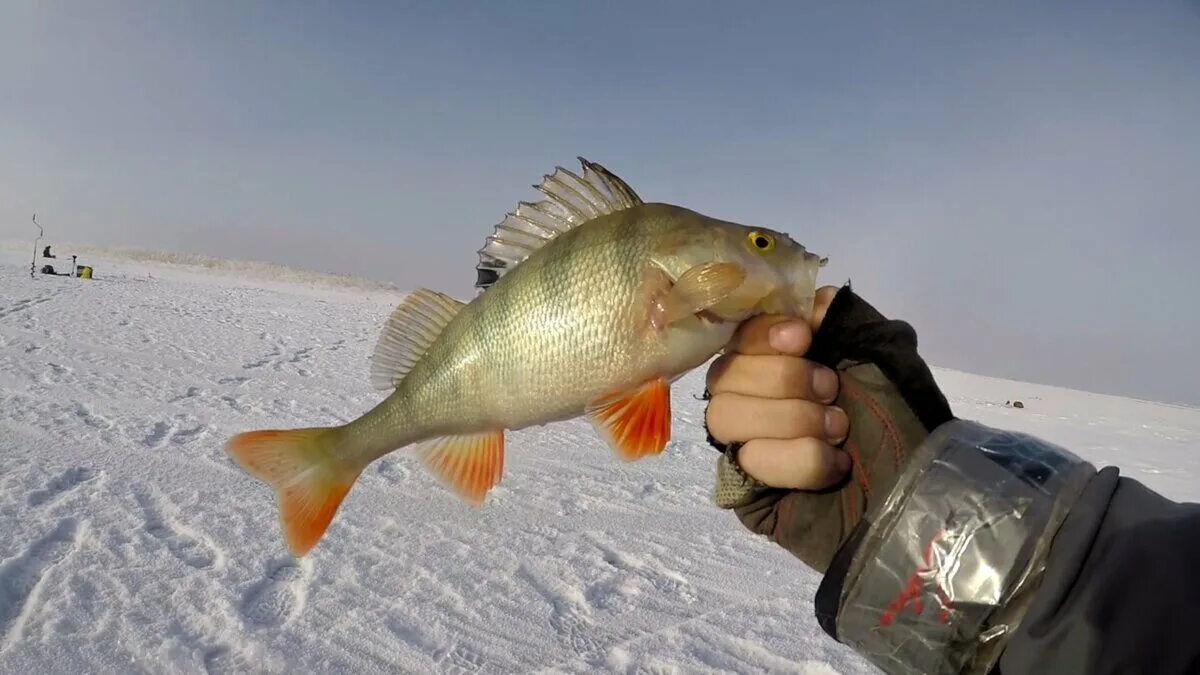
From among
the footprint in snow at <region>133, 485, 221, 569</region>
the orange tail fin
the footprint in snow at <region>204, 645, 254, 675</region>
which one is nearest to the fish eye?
the orange tail fin

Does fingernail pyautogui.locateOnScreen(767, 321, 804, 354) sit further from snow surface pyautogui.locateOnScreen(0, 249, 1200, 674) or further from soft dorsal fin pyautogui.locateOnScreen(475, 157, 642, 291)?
snow surface pyautogui.locateOnScreen(0, 249, 1200, 674)

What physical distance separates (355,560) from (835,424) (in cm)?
257

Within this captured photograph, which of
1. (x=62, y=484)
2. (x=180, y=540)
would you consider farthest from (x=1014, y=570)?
(x=62, y=484)

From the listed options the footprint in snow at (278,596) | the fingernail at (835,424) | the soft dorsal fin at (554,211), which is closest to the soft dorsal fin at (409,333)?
the soft dorsal fin at (554,211)

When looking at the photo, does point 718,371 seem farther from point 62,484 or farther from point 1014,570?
point 62,484

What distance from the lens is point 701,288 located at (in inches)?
61.7

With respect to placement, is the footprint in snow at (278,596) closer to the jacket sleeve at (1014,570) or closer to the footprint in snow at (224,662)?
the footprint in snow at (224,662)

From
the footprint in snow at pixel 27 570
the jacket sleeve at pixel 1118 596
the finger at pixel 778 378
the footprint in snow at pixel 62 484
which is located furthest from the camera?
the footprint in snow at pixel 62 484

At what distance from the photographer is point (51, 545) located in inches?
121

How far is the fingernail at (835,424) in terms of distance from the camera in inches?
64.2

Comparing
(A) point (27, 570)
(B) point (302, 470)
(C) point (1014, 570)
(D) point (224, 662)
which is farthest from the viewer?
(A) point (27, 570)

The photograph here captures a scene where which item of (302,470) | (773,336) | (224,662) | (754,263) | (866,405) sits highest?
(754,263)

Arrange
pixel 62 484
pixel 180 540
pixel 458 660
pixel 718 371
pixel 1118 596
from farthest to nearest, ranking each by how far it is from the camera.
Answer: pixel 62 484
pixel 180 540
pixel 458 660
pixel 718 371
pixel 1118 596

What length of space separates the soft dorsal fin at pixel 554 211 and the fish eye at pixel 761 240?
0.32 metres
